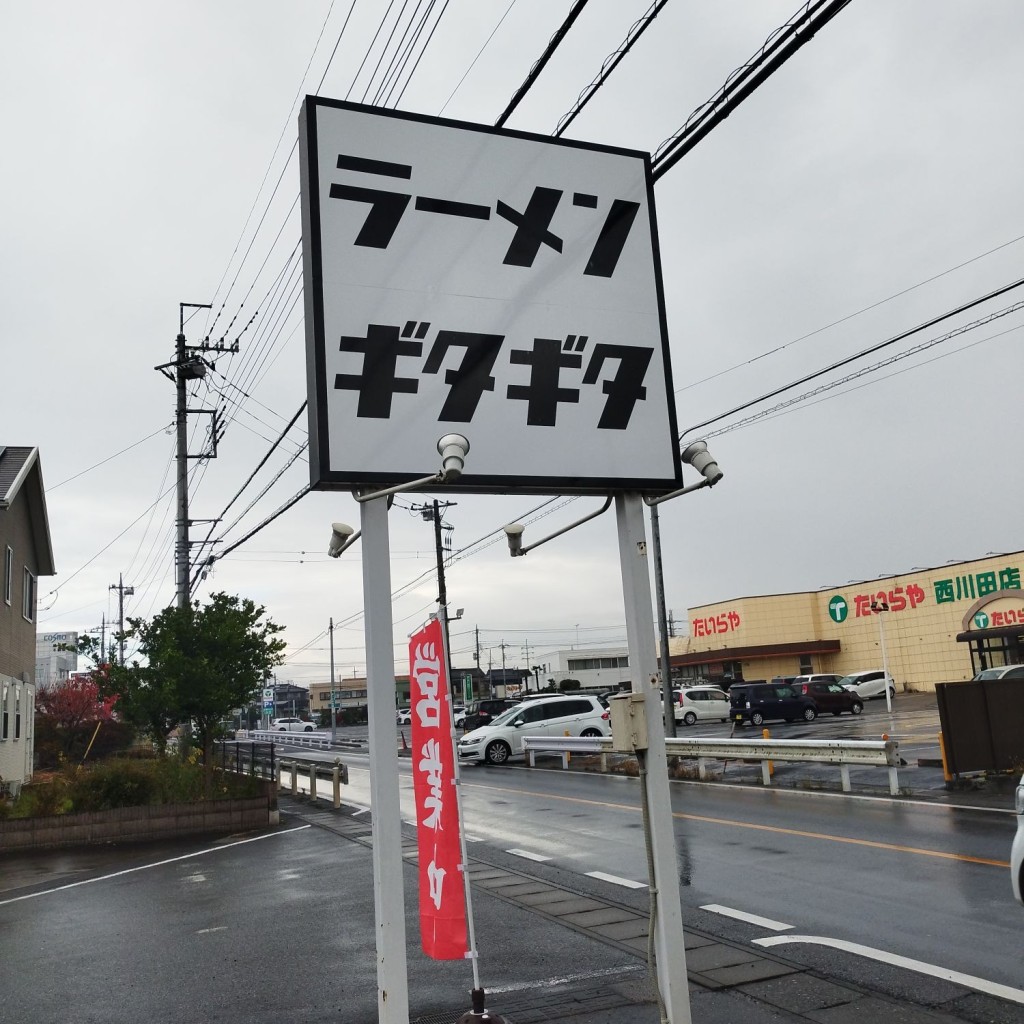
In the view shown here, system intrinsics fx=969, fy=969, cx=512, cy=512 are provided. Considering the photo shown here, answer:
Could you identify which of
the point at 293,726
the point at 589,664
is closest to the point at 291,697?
the point at 589,664

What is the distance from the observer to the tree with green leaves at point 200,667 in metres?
18.3

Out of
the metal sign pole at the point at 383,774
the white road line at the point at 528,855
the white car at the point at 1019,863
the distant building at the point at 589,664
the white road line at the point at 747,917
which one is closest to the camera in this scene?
the metal sign pole at the point at 383,774

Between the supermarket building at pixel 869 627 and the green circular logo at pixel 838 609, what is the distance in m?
0.05

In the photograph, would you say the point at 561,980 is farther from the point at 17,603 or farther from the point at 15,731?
the point at 17,603

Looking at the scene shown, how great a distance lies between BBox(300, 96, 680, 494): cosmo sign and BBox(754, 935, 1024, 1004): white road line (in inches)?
142

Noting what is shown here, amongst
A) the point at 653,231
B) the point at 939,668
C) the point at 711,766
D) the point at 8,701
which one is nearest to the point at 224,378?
the point at 8,701

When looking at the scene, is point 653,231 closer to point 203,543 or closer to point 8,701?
point 8,701

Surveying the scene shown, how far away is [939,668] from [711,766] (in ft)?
99.7

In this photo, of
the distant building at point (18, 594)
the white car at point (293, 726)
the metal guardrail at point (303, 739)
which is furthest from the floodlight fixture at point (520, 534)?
the white car at point (293, 726)

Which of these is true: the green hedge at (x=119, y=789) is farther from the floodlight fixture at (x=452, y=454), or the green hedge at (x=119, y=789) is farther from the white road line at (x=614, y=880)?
the floodlight fixture at (x=452, y=454)

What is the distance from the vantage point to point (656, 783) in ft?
16.8

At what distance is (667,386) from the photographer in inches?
230

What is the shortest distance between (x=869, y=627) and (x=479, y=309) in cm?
5115

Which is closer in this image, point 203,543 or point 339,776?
point 339,776
